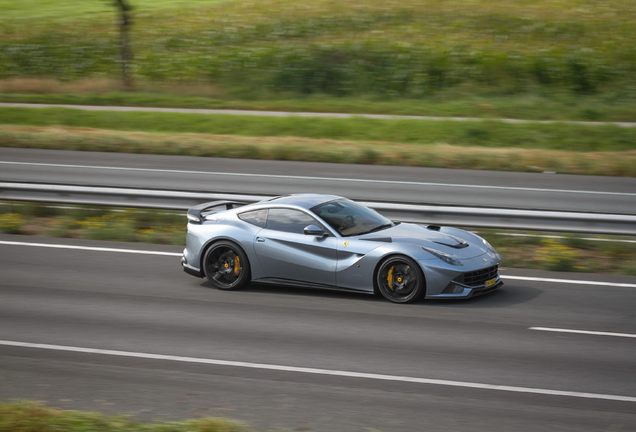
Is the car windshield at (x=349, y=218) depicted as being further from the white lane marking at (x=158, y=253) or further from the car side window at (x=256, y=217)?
the white lane marking at (x=158, y=253)

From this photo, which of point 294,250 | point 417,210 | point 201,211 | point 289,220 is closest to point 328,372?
point 294,250

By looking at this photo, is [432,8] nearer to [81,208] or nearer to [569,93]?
[569,93]

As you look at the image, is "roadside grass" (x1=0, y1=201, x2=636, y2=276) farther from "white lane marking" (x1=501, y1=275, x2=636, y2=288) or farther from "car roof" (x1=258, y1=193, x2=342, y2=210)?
"car roof" (x1=258, y1=193, x2=342, y2=210)

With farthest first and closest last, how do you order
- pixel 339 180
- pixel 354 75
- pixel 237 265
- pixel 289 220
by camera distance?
1. pixel 354 75
2. pixel 339 180
3. pixel 237 265
4. pixel 289 220

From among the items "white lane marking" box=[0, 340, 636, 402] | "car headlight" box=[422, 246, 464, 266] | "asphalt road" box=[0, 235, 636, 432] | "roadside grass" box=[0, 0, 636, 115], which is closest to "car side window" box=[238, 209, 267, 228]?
"asphalt road" box=[0, 235, 636, 432]

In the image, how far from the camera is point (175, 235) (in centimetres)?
1337

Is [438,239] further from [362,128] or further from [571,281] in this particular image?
[362,128]

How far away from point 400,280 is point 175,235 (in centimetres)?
540

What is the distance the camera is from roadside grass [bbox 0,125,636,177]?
21.0 metres

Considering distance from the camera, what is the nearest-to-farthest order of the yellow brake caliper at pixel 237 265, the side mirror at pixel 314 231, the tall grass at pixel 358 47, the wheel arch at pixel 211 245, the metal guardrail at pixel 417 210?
the side mirror at pixel 314 231
the wheel arch at pixel 211 245
the yellow brake caliper at pixel 237 265
the metal guardrail at pixel 417 210
the tall grass at pixel 358 47

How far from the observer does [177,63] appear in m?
38.1

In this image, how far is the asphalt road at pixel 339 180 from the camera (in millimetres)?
16625

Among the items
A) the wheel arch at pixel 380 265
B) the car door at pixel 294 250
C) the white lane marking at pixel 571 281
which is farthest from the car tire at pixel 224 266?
the white lane marking at pixel 571 281

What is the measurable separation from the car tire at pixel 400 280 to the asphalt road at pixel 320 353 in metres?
0.15
